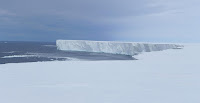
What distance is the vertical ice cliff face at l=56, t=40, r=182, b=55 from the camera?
32281 mm

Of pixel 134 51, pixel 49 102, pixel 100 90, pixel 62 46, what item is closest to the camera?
pixel 49 102

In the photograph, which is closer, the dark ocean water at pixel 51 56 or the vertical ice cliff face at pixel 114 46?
the dark ocean water at pixel 51 56

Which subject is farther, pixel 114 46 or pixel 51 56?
pixel 114 46

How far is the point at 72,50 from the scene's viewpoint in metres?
46.6

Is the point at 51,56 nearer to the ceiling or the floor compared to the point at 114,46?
nearer to the floor

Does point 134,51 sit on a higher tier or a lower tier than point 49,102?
higher

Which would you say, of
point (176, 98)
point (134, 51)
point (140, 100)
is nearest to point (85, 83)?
point (140, 100)

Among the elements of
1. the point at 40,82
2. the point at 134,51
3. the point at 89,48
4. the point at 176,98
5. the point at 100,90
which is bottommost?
the point at 176,98

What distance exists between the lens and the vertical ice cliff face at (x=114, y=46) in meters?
32.3

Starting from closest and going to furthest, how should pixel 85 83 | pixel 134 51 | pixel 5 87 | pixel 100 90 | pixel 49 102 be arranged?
pixel 49 102, pixel 100 90, pixel 5 87, pixel 85 83, pixel 134 51

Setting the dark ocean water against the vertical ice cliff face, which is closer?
the dark ocean water

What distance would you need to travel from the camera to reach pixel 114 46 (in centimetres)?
3725

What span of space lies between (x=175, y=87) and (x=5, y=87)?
435 centimetres

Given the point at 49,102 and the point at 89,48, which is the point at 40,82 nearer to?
the point at 49,102
